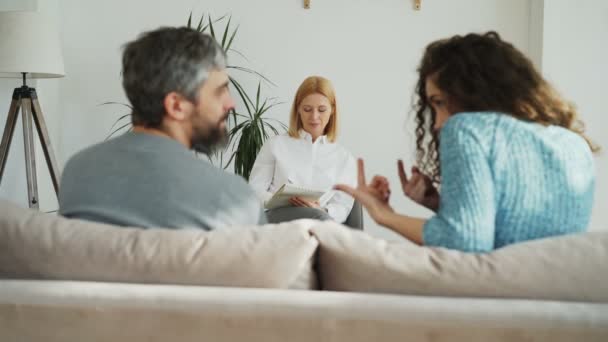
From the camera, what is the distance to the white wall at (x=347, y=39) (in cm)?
483

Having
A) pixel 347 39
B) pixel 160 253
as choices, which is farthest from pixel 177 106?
pixel 347 39

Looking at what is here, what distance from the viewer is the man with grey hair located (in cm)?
135

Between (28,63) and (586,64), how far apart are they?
3.49 m

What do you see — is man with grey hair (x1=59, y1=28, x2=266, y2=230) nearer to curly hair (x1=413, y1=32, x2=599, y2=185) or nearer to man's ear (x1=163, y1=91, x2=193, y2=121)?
man's ear (x1=163, y1=91, x2=193, y2=121)

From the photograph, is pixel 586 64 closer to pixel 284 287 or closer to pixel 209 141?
pixel 209 141

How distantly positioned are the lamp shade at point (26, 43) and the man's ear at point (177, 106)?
8.37 ft

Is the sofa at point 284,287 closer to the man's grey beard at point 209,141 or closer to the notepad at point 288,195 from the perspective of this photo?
the man's grey beard at point 209,141

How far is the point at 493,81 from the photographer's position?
1.58m

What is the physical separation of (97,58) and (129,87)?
11.5ft

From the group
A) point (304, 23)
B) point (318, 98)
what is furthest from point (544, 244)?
point (304, 23)

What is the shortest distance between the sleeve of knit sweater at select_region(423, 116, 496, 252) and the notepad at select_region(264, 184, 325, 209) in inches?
60.9

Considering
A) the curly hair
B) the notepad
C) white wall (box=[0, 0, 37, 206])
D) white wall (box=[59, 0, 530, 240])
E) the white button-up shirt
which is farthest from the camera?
white wall (box=[59, 0, 530, 240])

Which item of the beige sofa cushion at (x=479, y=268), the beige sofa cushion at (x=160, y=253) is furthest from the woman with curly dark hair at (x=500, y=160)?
the beige sofa cushion at (x=160, y=253)

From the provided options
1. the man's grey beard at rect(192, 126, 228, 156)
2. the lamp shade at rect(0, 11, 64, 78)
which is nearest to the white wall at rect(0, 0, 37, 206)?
the lamp shade at rect(0, 11, 64, 78)
